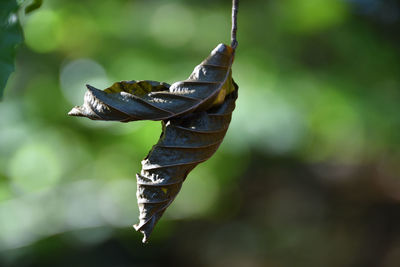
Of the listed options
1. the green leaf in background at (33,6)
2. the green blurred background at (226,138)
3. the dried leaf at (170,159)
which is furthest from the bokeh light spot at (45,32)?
the dried leaf at (170,159)

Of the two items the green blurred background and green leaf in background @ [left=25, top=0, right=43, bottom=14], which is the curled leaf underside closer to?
green leaf in background @ [left=25, top=0, right=43, bottom=14]

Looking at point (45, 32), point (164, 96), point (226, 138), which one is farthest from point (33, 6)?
point (45, 32)

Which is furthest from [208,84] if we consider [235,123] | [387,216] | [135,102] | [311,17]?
[387,216]

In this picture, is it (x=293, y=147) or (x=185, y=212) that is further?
(x=185, y=212)

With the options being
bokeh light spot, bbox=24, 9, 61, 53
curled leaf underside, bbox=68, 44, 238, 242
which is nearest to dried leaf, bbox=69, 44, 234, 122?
curled leaf underside, bbox=68, 44, 238, 242

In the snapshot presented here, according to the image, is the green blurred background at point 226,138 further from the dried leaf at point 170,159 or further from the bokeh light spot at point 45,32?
the dried leaf at point 170,159

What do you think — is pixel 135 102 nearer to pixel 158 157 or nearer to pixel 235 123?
pixel 158 157

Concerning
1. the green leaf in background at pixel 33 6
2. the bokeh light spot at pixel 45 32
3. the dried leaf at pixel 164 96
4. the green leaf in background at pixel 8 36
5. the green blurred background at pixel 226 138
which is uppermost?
the green leaf in background at pixel 33 6
